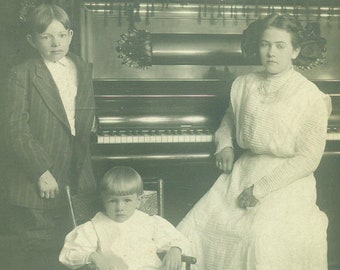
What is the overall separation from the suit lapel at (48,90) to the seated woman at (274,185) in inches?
27.3

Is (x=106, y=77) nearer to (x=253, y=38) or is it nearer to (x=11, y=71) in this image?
(x=11, y=71)

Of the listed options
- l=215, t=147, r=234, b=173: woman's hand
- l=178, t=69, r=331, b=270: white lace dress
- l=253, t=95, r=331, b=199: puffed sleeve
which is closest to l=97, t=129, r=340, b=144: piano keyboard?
l=215, t=147, r=234, b=173: woman's hand

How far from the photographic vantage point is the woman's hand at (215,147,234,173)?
230cm

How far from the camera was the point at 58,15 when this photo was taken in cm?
223

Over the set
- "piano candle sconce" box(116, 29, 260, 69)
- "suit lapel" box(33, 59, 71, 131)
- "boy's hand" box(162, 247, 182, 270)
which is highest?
"piano candle sconce" box(116, 29, 260, 69)

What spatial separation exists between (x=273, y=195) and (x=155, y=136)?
59 cm

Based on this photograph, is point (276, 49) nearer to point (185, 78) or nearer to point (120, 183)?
point (185, 78)

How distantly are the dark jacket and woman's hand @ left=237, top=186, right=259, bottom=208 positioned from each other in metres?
0.66

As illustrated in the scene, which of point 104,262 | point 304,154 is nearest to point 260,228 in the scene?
point 304,154

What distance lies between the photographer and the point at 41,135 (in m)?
2.29

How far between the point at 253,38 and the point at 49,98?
94 centimetres

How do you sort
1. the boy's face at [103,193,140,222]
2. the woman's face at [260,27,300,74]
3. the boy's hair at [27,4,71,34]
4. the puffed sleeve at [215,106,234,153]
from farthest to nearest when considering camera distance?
the puffed sleeve at [215,106,234,153] < the boy's hair at [27,4,71,34] < the woman's face at [260,27,300,74] < the boy's face at [103,193,140,222]

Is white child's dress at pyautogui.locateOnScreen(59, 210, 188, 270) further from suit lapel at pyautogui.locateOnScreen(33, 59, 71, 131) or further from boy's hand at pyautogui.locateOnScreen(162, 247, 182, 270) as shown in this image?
suit lapel at pyautogui.locateOnScreen(33, 59, 71, 131)

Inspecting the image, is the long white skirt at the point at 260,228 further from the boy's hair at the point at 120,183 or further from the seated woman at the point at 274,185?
the boy's hair at the point at 120,183
